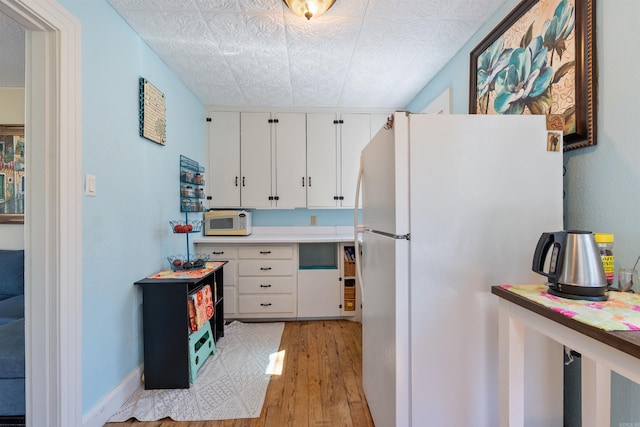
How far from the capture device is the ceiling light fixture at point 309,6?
1.53 meters

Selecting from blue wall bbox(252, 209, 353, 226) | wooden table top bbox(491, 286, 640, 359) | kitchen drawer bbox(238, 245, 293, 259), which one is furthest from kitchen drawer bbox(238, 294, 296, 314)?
wooden table top bbox(491, 286, 640, 359)

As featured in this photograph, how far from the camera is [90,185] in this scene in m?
1.42

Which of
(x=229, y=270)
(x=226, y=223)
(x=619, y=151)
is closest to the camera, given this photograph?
(x=619, y=151)

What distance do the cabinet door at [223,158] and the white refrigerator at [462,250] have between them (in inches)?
95.7

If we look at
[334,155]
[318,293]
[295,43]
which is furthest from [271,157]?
[318,293]

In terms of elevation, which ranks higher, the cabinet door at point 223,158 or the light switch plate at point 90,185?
the cabinet door at point 223,158

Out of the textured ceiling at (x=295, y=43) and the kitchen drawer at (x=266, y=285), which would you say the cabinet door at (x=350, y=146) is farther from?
the kitchen drawer at (x=266, y=285)

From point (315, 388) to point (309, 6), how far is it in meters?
2.32

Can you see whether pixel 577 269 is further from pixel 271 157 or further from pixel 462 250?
pixel 271 157

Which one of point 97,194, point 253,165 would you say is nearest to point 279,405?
point 97,194

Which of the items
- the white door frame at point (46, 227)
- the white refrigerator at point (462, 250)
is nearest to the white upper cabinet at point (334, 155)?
the white refrigerator at point (462, 250)

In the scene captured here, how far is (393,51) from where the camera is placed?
2078mm

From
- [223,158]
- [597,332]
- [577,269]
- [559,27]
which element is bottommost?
[597,332]

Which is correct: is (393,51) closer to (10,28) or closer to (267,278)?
(267,278)
